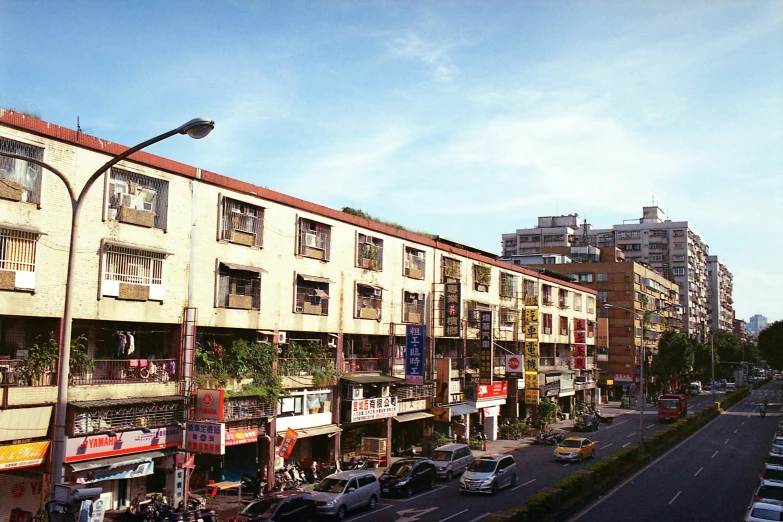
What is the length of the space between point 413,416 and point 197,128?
33709mm

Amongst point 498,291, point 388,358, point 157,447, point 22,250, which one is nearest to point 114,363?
point 157,447

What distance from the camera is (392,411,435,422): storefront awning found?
44.1 m

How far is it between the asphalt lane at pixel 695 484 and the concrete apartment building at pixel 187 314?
15038mm

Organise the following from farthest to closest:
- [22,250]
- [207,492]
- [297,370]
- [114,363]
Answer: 1. [297,370]
2. [207,492]
3. [114,363]
4. [22,250]

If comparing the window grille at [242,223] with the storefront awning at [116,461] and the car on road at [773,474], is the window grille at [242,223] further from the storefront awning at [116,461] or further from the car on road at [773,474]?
the car on road at [773,474]

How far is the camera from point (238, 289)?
33438mm

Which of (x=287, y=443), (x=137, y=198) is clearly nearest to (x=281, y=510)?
(x=287, y=443)

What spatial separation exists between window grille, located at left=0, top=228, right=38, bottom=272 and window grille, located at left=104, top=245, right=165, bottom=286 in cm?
301

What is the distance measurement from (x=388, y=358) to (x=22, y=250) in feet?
84.1

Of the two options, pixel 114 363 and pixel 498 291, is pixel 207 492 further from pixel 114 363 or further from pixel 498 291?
pixel 498 291

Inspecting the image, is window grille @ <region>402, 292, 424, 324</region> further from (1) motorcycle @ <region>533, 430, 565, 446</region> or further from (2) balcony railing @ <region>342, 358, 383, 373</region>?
(1) motorcycle @ <region>533, 430, 565, 446</region>

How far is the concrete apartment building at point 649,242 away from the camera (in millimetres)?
149250

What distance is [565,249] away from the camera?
124375mm

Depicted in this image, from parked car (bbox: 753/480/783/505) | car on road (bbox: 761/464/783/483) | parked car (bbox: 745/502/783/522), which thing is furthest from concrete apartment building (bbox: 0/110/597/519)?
parked car (bbox: 753/480/783/505)
